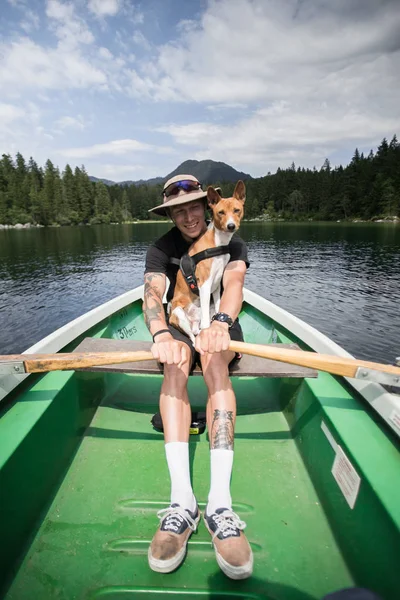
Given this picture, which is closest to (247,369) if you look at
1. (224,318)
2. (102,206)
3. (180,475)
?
(224,318)

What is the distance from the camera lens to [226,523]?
80.4 inches

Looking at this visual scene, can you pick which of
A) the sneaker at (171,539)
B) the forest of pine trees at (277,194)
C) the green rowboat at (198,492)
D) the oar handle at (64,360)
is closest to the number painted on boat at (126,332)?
the green rowboat at (198,492)

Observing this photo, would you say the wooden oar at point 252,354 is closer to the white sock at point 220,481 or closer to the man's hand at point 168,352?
the man's hand at point 168,352

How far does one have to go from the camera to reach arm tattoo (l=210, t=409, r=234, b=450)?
2.39 meters

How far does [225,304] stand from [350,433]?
150 centimetres

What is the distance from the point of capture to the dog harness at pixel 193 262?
3.27 metres

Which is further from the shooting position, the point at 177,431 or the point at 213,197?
the point at 213,197

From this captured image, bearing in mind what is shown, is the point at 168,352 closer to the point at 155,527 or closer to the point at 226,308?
the point at 226,308

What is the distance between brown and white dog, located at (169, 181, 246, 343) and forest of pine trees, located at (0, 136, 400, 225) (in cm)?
9878

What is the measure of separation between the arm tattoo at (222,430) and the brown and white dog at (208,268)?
0.90 m

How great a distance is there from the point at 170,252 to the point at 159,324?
923mm

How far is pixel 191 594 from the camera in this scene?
6.06 ft

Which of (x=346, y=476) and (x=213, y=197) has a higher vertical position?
(x=213, y=197)

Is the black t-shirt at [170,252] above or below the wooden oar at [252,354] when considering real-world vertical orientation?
above
